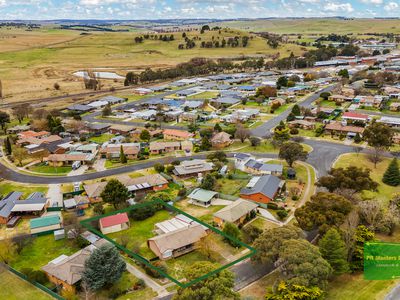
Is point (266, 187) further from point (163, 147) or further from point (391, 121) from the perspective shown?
point (391, 121)

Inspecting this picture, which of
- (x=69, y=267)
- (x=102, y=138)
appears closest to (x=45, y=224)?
(x=69, y=267)

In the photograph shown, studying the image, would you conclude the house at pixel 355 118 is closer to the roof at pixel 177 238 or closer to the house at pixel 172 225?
the house at pixel 172 225

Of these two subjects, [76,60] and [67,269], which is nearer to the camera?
[67,269]

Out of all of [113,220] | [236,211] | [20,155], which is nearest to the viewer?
[113,220]

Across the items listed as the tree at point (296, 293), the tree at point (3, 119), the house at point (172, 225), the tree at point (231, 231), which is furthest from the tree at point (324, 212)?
the tree at point (3, 119)

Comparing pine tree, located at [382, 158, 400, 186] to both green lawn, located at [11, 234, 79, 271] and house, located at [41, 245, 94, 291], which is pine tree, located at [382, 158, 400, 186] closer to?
house, located at [41, 245, 94, 291]
